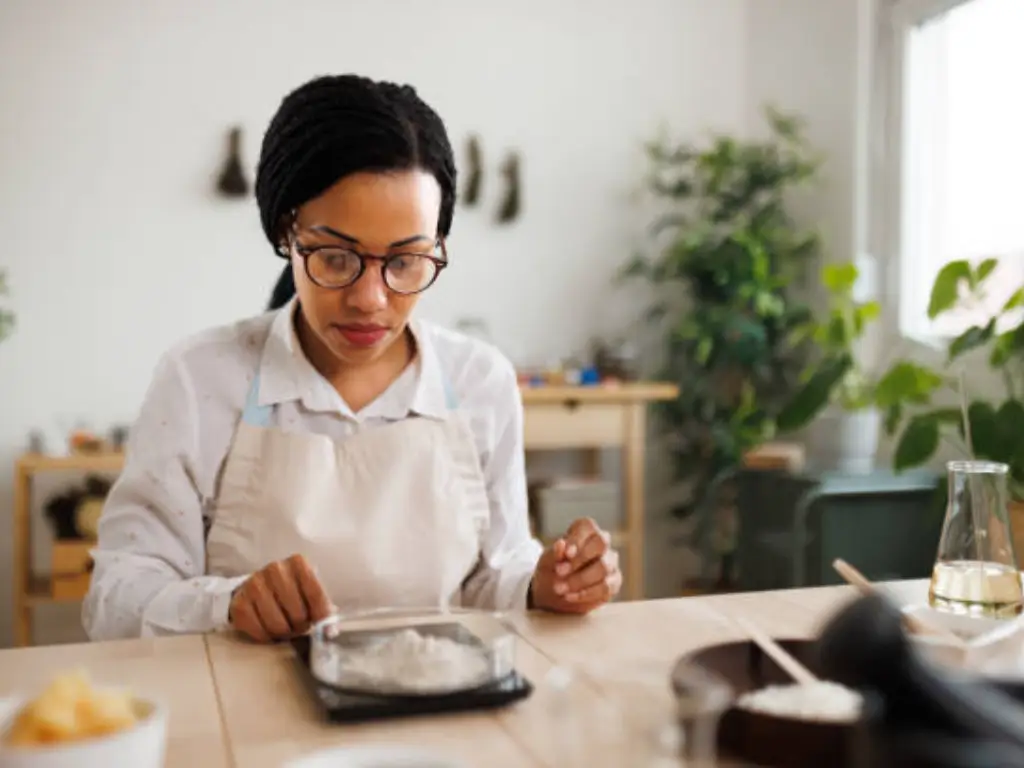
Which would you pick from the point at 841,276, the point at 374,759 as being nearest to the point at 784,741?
the point at 374,759

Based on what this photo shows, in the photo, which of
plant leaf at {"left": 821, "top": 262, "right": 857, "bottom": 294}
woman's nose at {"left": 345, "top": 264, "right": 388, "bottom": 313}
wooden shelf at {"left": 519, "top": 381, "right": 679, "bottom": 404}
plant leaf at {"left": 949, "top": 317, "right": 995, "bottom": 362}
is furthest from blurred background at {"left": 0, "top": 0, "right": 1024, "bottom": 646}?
woman's nose at {"left": 345, "top": 264, "right": 388, "bottom": 313}

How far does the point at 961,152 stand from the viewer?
2.95 metres

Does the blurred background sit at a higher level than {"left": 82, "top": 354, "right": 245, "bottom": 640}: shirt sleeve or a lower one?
higher

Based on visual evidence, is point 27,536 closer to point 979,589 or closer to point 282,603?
point 282,603

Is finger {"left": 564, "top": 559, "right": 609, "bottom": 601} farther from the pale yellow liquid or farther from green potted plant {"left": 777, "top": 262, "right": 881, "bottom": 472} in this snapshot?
green potted plant {"left": 777, "top": 262, "right": 881, "bottom": 472}

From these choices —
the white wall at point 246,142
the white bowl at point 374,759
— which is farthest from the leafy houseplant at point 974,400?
the white bowl at point 374,759

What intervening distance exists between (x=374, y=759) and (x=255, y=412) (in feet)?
2.58

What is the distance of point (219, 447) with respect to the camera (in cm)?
138

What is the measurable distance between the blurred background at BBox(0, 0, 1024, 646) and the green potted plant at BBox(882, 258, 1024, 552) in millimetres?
184

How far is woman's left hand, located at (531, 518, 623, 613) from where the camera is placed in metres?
1.18

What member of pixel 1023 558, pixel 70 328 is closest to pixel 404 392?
pixel 1023 558

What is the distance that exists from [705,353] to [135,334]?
1.71 meters

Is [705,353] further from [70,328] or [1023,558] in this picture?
[70,328]

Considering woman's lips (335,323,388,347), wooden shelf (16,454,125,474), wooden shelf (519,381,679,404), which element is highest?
woman's lips (335,323,388,347)
